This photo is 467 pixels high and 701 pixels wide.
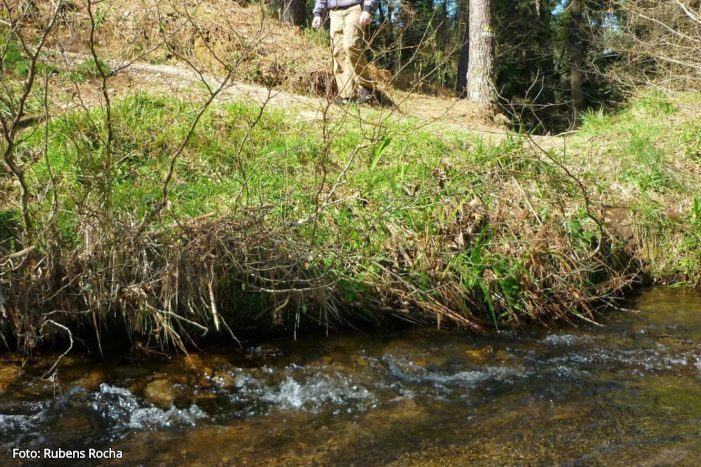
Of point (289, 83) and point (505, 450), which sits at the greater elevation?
point (289, 83)

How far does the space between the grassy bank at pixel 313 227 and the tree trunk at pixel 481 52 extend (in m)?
3.85

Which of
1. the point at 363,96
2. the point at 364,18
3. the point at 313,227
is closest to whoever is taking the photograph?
→ the point at 313,227

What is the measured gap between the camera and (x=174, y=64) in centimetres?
984

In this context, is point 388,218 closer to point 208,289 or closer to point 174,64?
point 208,289

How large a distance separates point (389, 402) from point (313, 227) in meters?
1.36

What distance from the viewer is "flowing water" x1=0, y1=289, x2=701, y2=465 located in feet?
12.6

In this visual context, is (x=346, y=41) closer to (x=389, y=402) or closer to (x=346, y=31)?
(x=346, y=31)

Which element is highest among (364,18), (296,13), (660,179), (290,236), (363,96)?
(296,13)

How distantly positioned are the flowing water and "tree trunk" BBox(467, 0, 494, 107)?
6725 millimetres

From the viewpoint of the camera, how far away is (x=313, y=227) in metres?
5.22

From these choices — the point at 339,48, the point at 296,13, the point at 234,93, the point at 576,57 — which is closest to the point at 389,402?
the point at 234,93

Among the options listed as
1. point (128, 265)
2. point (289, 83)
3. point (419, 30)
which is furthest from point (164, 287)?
point (419, 30)

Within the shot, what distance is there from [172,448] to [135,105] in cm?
440

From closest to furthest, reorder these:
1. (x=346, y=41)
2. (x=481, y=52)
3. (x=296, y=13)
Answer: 1. (x=346, y=41)
2. (x=481, y=52)
3. (x=296, y=13)
